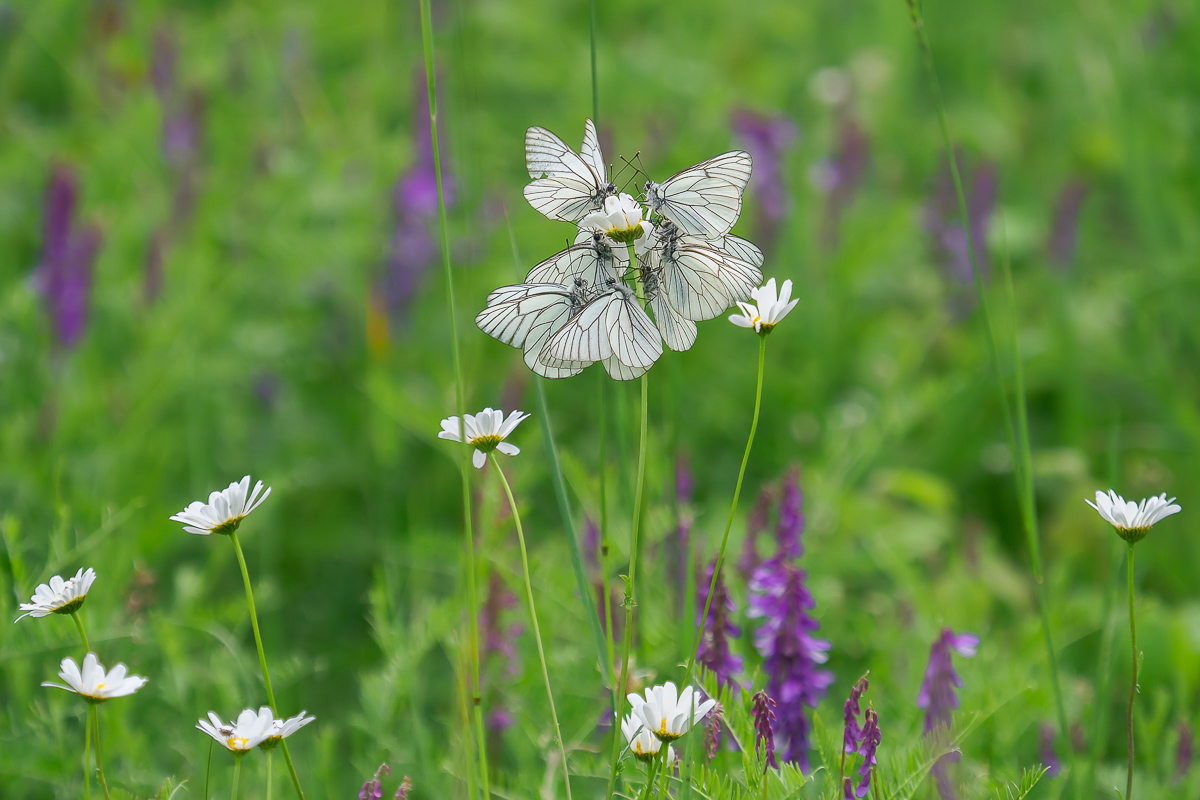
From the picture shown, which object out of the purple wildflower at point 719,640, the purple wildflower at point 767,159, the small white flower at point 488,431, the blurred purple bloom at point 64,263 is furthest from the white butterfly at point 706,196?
the purple wildflower at point 767,159

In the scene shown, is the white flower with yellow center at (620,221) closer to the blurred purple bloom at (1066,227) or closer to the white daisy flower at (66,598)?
the white daisy flower at (66,598)

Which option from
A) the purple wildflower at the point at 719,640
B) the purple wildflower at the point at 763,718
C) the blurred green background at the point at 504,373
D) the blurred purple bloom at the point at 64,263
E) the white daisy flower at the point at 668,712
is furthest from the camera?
the blurred purple bloom at the point at 64,263

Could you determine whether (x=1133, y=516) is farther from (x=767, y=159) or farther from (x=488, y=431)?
(x=767, y=159)

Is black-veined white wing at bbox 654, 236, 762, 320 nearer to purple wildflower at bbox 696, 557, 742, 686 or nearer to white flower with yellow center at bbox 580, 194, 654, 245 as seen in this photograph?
white flower with yellow center at bbox 580, 194, 654, 245

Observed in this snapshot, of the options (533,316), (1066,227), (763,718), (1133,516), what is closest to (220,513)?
(533,316)

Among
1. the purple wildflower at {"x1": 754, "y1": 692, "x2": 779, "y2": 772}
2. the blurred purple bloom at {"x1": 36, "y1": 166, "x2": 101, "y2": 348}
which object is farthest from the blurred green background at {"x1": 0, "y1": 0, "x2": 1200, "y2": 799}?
the purple wildflower at {"x1": 754, "y1": 692, "x2": 779, "y2": 772}

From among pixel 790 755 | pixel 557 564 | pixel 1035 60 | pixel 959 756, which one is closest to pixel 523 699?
pixel 557 564

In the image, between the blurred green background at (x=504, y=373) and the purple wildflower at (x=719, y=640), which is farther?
the blurred green background at (x=504, y=373)
